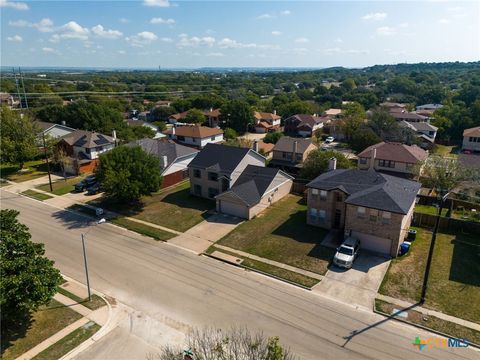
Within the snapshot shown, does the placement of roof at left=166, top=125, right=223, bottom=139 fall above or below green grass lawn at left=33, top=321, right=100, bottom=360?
above

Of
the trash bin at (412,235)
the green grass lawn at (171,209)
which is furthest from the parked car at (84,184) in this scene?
the trash bin at (412,235)

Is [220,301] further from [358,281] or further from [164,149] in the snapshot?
[164,149]

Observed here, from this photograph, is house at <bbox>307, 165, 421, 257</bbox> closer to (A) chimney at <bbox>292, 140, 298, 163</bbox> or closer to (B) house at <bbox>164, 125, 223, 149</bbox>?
(A) chimney at <bbox>292, 140, 298, 163</bbox>

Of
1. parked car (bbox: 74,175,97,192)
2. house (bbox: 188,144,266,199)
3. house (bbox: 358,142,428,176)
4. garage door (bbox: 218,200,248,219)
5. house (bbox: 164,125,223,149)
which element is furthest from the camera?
house (bbox: 164,125,223,149)

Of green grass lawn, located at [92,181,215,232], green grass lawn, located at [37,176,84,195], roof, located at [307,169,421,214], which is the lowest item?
green grass lawn, located at [37,176,84,195]

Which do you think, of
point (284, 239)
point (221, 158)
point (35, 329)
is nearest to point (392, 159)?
point (221, 158)

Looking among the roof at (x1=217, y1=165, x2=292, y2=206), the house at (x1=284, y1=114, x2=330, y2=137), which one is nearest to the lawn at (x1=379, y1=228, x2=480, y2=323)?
the roof at (x1=217, y1=165, x2=292, y2=206)
